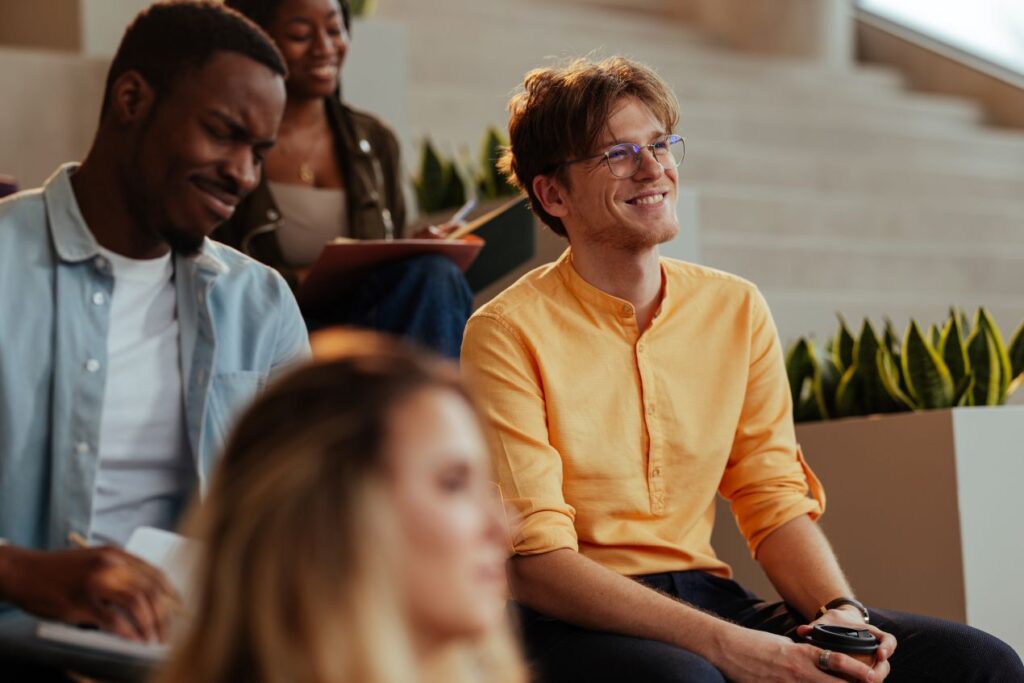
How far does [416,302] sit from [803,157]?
3.47m

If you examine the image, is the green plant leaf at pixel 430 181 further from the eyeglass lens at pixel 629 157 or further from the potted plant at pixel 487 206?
the eyeglass lens at pixel 629 157

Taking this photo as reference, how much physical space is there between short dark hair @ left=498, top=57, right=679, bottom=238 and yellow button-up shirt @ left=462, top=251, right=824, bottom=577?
16 centimetres

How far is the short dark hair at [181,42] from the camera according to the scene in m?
1.68

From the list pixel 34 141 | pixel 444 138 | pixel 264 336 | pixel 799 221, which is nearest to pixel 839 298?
pixel 799 221

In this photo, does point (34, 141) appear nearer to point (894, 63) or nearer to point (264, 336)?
point (264, 336)

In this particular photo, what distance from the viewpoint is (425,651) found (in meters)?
0.95

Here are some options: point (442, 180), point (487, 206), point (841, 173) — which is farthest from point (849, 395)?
point (841, 173)

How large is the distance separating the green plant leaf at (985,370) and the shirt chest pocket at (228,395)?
1.64m

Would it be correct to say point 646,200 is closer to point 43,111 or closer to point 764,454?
point 764,454

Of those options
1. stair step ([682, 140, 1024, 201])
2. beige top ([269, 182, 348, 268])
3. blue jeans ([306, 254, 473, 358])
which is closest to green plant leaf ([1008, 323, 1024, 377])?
blue jeans ([306, 254, 473, 358])

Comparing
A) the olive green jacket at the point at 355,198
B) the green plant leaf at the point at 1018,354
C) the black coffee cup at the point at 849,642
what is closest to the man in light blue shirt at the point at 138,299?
the black coffee cup at the point at 849,642

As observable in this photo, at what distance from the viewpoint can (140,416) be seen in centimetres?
166

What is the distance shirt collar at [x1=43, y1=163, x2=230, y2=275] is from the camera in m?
1.66

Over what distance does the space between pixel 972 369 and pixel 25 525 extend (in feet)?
6.24
